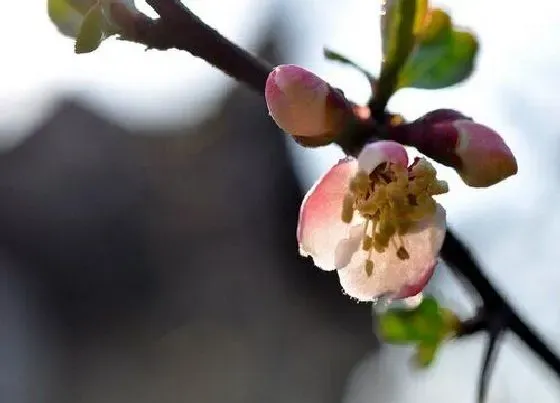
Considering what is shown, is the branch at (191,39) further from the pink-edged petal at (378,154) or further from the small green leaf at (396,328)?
the small green leaf at (396,328)

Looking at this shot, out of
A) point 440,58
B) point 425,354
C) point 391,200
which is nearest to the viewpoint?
point 391,200

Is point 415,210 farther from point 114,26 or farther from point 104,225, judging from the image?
point 104,225

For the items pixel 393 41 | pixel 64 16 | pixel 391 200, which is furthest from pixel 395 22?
pixel 64 16

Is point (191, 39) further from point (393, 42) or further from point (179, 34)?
point (393, 42)

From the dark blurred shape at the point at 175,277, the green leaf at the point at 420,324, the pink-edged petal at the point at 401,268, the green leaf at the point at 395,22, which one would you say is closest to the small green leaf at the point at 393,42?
the green leaf at the point at 395,22

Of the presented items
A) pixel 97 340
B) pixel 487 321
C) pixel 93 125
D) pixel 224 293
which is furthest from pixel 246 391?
pixel 487 321

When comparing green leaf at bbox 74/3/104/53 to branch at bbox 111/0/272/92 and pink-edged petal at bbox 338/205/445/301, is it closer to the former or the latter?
branch at bbox 111/0/272/92

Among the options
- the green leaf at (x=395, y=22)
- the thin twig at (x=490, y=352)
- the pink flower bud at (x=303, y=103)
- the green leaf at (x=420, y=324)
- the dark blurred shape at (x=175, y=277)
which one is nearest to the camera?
the pink flower bud at (x=303, y=103)

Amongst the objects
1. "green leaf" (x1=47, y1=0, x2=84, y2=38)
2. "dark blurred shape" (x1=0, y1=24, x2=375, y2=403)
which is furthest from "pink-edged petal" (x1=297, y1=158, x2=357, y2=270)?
"dark blurred shape" (x1=0, y1=24, x2=375, y2=403)
